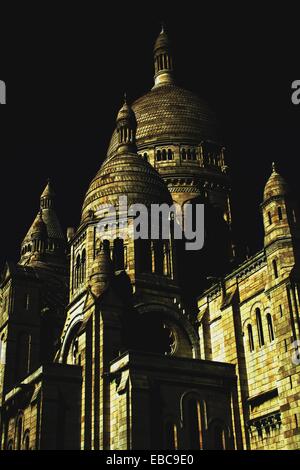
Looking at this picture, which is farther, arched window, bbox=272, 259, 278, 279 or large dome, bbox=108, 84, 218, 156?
large dome, bbox=108, 84, 218, 156

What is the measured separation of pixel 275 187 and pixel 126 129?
18.2 metres

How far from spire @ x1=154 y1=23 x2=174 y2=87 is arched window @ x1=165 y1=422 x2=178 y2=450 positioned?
137ft

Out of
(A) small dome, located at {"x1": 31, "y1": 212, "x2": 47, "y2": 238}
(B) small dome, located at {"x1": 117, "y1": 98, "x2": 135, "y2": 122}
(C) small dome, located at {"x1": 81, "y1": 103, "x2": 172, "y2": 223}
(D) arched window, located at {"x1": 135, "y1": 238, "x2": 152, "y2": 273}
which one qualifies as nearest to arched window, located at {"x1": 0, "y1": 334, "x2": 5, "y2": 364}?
(C) small dome, located at {"x1": 81, "y1": 103, "x2": 172, "y2": 223}

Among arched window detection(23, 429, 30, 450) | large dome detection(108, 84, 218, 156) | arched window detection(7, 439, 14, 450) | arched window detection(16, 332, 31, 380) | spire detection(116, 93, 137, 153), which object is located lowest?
arched window detection(23, 429, 30, 450)

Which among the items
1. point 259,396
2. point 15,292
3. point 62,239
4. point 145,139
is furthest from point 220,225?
point 259,396

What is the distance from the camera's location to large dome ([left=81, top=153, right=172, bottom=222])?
44.3 metres

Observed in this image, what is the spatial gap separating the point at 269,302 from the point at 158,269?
909cm

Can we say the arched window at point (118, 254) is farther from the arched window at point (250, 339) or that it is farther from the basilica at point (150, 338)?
the arched window at point (250, 339)

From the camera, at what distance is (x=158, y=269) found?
42500mm

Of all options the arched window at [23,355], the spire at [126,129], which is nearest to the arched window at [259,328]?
the arched window at [23,355]

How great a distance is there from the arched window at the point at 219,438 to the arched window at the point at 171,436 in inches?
102

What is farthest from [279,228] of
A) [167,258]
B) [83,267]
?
[83,267]

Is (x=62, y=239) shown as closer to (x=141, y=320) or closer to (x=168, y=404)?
(x=141, y=320)

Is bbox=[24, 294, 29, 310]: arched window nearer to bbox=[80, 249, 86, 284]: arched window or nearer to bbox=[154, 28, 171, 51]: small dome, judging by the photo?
bbox=[80, 249, 86, 284]: arched window
